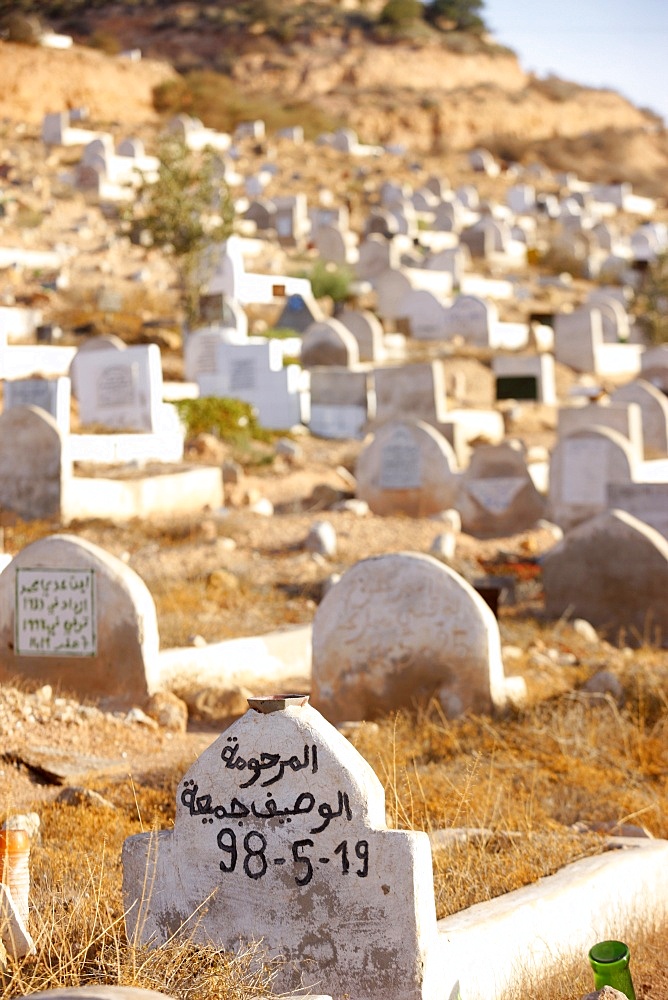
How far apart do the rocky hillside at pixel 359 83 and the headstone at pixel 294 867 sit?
54371 millimetres

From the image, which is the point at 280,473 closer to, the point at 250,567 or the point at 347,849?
the point at 250,567

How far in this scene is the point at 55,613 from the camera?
627cm

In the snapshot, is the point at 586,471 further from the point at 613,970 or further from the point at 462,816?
the point at 613,970

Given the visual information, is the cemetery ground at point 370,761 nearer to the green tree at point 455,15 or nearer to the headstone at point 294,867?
the headstone at point 294,867

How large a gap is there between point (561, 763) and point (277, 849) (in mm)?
2911

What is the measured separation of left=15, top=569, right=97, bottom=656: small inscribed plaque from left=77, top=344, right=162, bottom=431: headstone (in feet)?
28.6

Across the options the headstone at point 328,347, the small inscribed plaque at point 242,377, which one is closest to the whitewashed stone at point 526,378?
the headstone at point 328,347

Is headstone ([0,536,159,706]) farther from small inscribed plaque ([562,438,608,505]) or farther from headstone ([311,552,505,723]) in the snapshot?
small inscribed plaque ([562,438,608,505])

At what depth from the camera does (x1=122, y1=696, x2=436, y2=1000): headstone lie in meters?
3.03

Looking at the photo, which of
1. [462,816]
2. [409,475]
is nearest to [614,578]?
[462,816]

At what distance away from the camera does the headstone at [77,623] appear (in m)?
6.18

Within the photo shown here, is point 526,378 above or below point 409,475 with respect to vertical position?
below

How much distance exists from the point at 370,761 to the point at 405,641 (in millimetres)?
960

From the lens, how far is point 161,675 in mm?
6746
